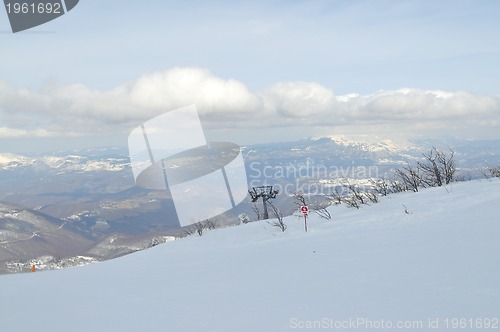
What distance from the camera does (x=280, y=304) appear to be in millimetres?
5168

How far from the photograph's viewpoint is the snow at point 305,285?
450 centimetres

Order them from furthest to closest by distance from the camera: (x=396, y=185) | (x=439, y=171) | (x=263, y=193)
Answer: (x=263, y=193)
(x=396, y=185)
(x=439, y=171)

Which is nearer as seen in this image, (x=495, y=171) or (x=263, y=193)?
(x=495, y=171)

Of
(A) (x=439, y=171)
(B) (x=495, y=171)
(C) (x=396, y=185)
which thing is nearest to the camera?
(B) (x=495, y=171)

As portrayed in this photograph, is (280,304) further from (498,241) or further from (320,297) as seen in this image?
(498,241)

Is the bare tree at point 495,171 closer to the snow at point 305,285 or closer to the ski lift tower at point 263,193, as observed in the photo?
the snow at point 305,285

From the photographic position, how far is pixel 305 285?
19.1 ft

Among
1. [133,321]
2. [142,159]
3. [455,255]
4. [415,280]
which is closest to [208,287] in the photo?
[133,321]

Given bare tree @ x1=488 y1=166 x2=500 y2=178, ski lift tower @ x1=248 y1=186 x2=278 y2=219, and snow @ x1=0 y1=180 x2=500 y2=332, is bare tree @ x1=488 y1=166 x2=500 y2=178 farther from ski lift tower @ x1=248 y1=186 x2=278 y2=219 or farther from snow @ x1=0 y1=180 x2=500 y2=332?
ski lift tower @ x1=248 y1=186 x2=278 y2=219

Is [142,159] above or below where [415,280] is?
above

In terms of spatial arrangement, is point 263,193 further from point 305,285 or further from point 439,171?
point 305,285

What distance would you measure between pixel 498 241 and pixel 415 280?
2.17m

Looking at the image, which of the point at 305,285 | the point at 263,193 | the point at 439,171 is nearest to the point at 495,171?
the point at 439,171

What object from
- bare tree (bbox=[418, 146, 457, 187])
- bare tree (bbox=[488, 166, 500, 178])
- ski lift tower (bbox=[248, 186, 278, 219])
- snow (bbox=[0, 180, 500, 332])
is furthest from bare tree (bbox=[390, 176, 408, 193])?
ski lift tower (bbox=[248, 186, 278, 219])
